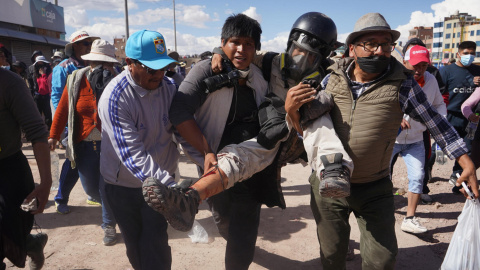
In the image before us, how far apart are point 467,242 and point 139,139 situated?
247cm

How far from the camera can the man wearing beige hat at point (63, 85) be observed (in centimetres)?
470

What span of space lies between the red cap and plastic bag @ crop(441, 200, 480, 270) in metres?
2.11

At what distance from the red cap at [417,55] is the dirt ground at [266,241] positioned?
2053mm

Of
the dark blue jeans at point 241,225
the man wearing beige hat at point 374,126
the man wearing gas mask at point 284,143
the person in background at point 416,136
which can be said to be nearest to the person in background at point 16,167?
the man wearing gas mask at point 284,143

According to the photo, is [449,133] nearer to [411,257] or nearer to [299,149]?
[299,149]

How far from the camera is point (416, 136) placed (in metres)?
4.37

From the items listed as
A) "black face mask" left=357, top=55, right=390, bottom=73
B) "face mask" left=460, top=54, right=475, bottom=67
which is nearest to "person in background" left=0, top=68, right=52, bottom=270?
"black face mask" left=357, top=55, right=390, bottom=73

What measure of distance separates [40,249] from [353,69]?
9.39 ft

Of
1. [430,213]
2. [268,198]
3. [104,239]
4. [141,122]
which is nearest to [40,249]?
[104,239]

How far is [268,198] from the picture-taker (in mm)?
2768

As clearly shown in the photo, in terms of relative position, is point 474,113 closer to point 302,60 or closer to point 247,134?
point 302,60

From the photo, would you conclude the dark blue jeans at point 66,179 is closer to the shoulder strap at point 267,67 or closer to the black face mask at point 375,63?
the shoulder strap at point 267,67

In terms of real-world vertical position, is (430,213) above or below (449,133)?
below

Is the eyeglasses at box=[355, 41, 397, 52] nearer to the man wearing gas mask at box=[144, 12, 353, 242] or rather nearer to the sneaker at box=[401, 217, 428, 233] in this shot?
the man wearing gas mask at box=[144, 12, 353, 242]
